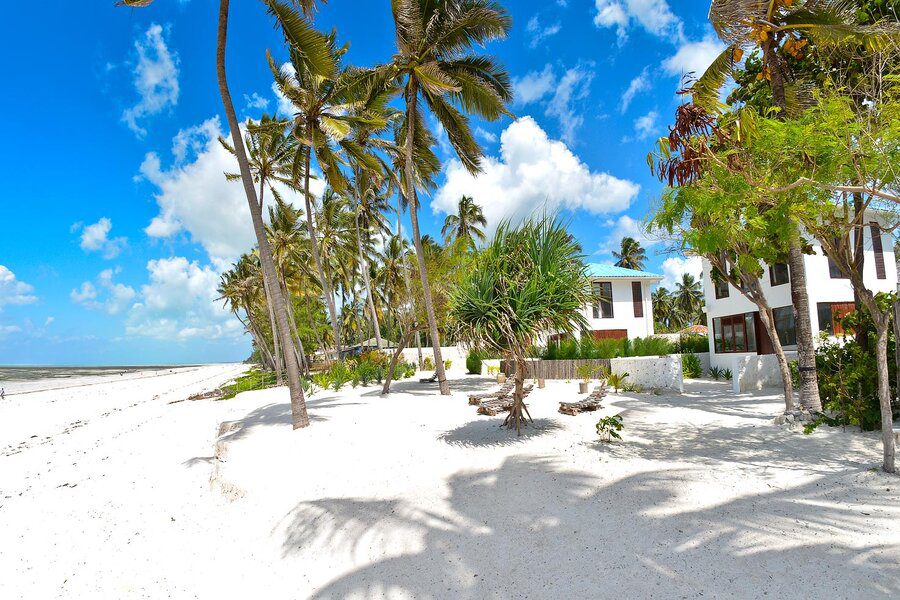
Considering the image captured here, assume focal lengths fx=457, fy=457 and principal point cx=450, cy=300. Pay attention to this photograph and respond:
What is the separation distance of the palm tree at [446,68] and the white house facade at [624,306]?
16783 millimetres

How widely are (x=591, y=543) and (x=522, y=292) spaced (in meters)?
4.09

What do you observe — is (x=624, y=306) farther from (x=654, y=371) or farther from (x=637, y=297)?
(x=654, y=371)

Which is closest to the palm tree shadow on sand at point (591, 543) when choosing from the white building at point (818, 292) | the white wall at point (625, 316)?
the white building at point (818, 292)

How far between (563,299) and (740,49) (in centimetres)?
736

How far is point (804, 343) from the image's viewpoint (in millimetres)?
10148

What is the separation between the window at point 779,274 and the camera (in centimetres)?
1900

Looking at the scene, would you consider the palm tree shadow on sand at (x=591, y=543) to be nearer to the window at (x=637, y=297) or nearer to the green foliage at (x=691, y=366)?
the green foliage at (x=691, y=366)

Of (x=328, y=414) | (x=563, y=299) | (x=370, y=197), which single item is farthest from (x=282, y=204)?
(x=563, y=299)

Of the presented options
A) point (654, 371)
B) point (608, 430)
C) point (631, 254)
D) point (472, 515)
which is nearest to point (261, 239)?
point (472, 515)

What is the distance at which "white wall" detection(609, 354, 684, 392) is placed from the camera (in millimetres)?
16484

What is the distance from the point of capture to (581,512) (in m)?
5.57

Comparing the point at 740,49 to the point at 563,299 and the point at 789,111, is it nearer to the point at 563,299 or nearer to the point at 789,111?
the point at 789,111

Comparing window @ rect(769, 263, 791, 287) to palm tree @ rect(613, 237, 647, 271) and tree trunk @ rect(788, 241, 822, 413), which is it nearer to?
tree trunk @ rect(788, 241, 822, 413)

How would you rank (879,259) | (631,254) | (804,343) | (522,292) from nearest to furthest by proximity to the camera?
(522,292), (804,343), (879,259), (631,254)
